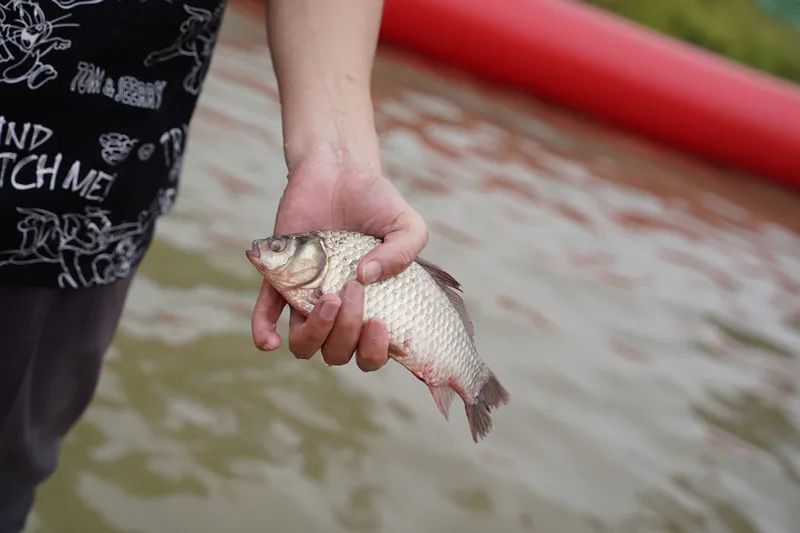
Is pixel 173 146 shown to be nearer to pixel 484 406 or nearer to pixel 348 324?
pixel 348 324

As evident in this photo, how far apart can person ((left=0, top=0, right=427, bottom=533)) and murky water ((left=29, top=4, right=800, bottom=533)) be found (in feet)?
3.58

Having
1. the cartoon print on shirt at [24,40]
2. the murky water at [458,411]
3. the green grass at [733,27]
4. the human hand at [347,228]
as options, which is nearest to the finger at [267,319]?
the human hand at [347,228]

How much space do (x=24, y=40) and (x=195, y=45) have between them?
30cm

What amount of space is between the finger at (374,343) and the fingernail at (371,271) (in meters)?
0.06

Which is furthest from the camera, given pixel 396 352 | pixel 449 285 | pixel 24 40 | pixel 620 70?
pixel 620 70

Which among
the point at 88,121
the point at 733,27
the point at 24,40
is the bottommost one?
the point at 733,27

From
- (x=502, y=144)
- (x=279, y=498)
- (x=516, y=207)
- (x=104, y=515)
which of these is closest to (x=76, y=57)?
(x=104, y=515)

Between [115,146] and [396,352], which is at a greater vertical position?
[115,146]

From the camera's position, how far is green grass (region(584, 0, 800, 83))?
1068 cm

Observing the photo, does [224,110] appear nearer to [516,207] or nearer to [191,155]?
[191,155]

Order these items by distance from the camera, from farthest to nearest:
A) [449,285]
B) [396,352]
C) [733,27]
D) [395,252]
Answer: [733,27] < [449,285] < [396,352] < [395,252]

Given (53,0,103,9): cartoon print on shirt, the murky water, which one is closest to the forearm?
(53,0,103,9): cartoon print on shirt

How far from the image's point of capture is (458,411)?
3.68 metres

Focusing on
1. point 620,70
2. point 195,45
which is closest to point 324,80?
point 195,45
